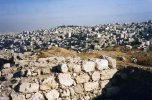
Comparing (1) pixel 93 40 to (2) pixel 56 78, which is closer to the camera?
(2) pixel 56 78

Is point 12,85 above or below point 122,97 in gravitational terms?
above

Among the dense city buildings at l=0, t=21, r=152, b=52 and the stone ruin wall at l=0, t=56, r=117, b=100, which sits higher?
the stone ruin wall at l=0, t=56, r=117, b=100

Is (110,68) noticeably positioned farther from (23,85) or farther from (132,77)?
(23,85)

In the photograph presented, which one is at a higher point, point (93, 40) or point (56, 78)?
point (56, 78)

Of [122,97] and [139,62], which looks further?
[139,62]

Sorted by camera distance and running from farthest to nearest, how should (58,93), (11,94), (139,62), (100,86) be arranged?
1. (139,62)
2. (100,86)
3. (58,93)
4. (11,94)

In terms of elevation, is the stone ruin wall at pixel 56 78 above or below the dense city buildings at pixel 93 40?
above

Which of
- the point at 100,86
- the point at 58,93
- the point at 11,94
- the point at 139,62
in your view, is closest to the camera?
the point at 11,94

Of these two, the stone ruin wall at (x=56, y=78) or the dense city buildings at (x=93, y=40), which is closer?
the stone ruin wall at (x=56, y=78)

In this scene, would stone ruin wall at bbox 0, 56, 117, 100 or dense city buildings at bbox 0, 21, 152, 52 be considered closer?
stone ruin wall at bbox 0, 56, 117, 100

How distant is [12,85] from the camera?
16.4 meters

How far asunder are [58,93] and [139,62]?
23.0 feet

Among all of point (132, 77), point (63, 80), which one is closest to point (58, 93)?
point (63, 80)

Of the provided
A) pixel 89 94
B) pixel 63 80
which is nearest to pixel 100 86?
pixel 89 94
